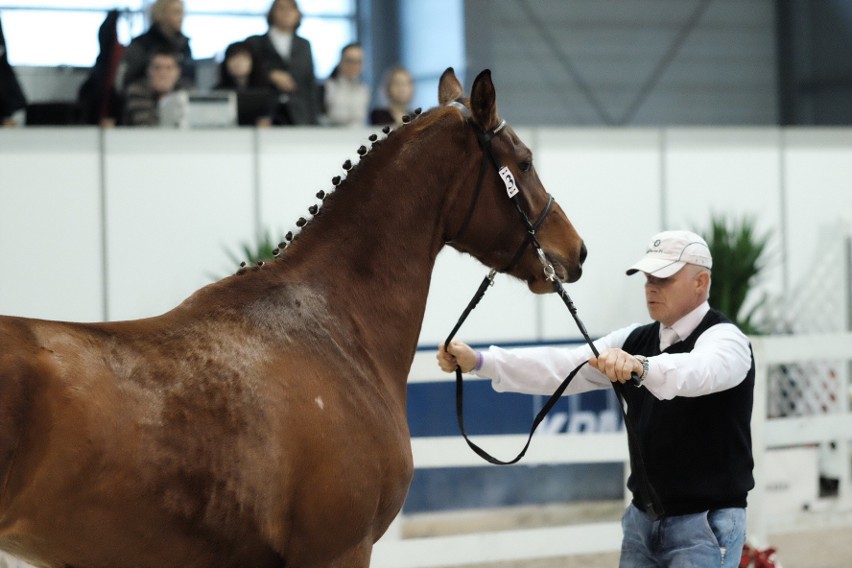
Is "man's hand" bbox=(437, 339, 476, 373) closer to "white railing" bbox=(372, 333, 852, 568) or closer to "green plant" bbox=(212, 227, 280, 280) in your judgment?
"white railing" bbox=(372, 333, 852, 568)

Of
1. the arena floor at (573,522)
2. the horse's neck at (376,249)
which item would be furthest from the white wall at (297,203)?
the horse's neck at (376,249)

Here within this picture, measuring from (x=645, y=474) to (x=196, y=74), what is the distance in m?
5.72

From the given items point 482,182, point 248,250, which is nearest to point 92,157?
point 248,250

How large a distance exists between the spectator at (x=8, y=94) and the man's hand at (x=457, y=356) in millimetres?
4541

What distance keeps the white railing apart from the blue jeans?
6.28 ft

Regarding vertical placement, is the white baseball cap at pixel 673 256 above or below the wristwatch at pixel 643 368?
above

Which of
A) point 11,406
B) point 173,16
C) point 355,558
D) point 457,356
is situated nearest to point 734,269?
point 173,16

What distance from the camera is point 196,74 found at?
780cm

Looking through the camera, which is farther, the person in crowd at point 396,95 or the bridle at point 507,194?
the person in crowd at point 396,95

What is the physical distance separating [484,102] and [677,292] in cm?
86

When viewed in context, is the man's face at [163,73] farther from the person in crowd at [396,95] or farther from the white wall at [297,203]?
the person in crowd at [396,95]

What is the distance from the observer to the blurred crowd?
22.9 ft

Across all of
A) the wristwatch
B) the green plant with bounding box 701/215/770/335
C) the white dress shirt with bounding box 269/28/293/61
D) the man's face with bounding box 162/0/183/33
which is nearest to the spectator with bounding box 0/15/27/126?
the man's face with bounding box 162/0/183/33

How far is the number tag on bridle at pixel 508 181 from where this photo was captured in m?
3.03
